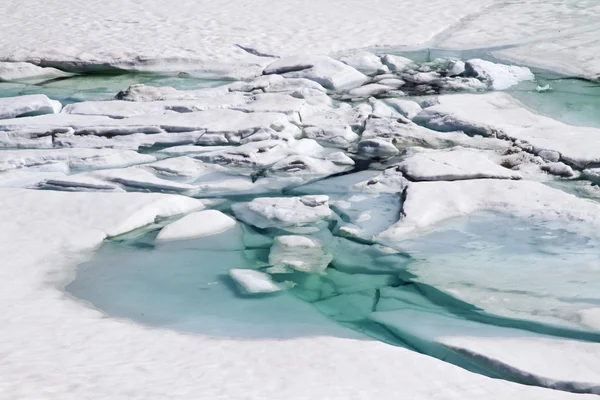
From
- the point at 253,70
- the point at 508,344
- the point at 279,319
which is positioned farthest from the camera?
the point at 253,70

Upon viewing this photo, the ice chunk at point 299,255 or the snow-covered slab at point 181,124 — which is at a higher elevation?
the snow-covered slab at point 181,124

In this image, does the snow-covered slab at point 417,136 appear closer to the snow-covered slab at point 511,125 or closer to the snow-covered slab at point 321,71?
the snow-covered slab at point 511,125

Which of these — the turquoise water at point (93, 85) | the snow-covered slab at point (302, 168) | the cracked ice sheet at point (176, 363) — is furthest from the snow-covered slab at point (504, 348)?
the turquoise water at point (93, 85)

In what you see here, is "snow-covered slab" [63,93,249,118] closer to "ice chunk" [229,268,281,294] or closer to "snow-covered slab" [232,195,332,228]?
"snow-covered slab" [232,195,332,228]

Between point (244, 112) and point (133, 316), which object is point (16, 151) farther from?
point (133, 316)

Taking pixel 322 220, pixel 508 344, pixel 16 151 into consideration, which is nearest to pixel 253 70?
pixel 16 151

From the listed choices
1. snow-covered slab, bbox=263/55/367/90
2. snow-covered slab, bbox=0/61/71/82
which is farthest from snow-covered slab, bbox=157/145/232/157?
snow-covered slab, bbox=0/61/71/82
